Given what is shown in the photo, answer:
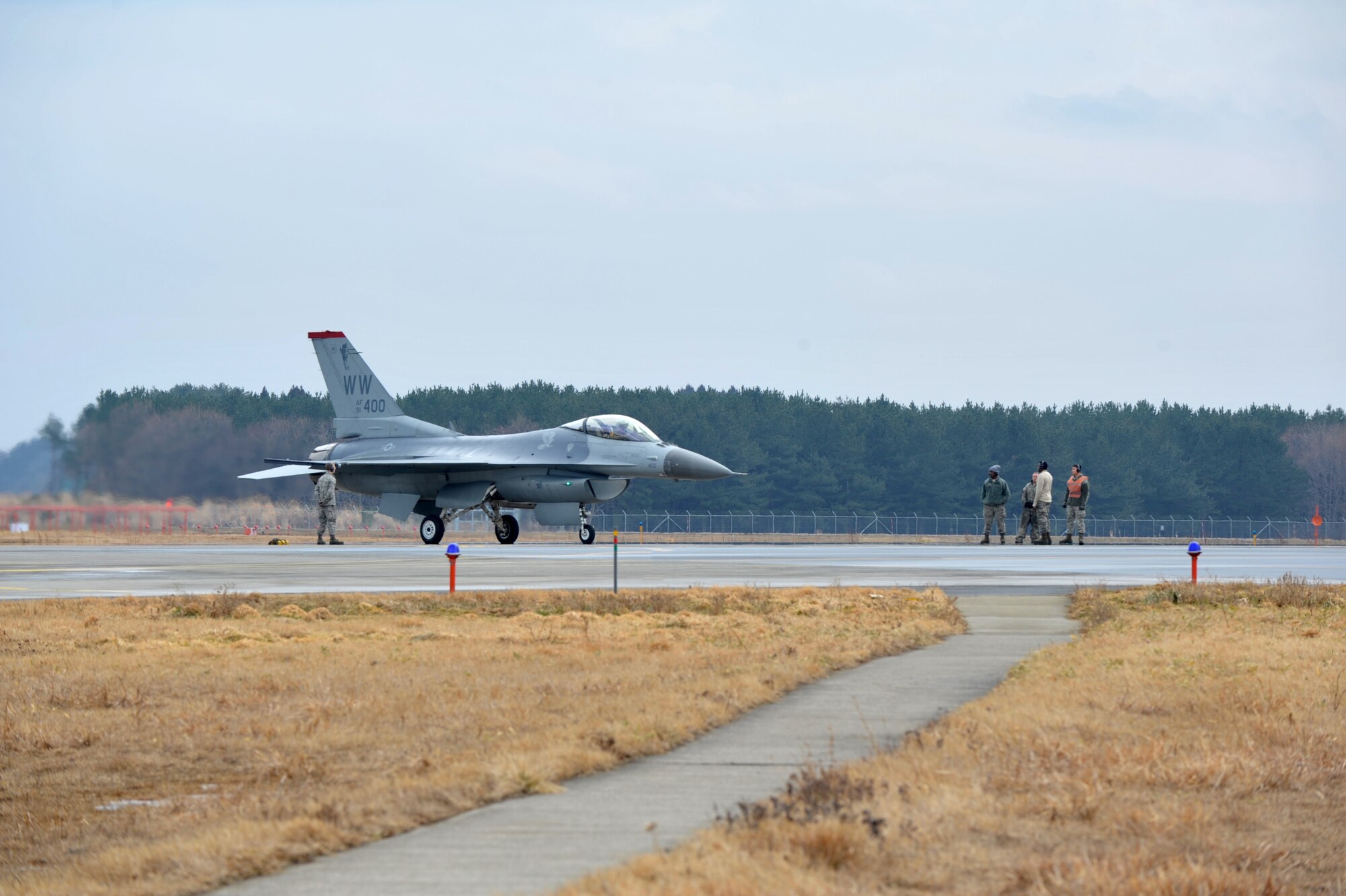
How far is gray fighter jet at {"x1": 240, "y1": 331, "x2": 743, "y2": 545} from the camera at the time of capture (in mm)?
39375

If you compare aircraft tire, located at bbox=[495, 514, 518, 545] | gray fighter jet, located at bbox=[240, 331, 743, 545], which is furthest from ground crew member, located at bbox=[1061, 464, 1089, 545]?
aircraft tire, located at bbox=[495, 514, 518, 545]

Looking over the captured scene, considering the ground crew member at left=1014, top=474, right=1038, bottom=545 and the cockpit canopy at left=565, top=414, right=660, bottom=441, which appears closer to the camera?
the ground crew member at left=1014, top=474, right=1038, bottom=545

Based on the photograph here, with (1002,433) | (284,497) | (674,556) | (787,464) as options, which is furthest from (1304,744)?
(1002,433)

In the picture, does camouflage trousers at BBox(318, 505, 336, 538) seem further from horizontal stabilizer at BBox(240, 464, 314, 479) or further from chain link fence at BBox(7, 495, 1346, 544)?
chain link fence at BBox(7, 495, 1346, 544)

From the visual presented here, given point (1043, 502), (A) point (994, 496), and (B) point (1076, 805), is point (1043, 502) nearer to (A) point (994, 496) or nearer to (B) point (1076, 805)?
(A) point (994, 496)

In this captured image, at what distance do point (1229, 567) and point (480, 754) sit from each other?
77.1 ft

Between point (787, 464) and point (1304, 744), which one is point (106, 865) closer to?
point (1304, 744)

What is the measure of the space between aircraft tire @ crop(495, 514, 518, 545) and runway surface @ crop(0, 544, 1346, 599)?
214 cm

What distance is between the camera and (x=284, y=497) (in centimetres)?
4881

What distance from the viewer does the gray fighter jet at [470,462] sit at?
39375mm

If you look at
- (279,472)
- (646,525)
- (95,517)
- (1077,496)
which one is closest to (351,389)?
(279,472)

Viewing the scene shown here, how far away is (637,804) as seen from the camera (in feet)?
22.3

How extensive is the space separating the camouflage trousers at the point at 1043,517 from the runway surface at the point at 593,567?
59 cm

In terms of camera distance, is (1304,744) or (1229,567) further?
(1229,567)
